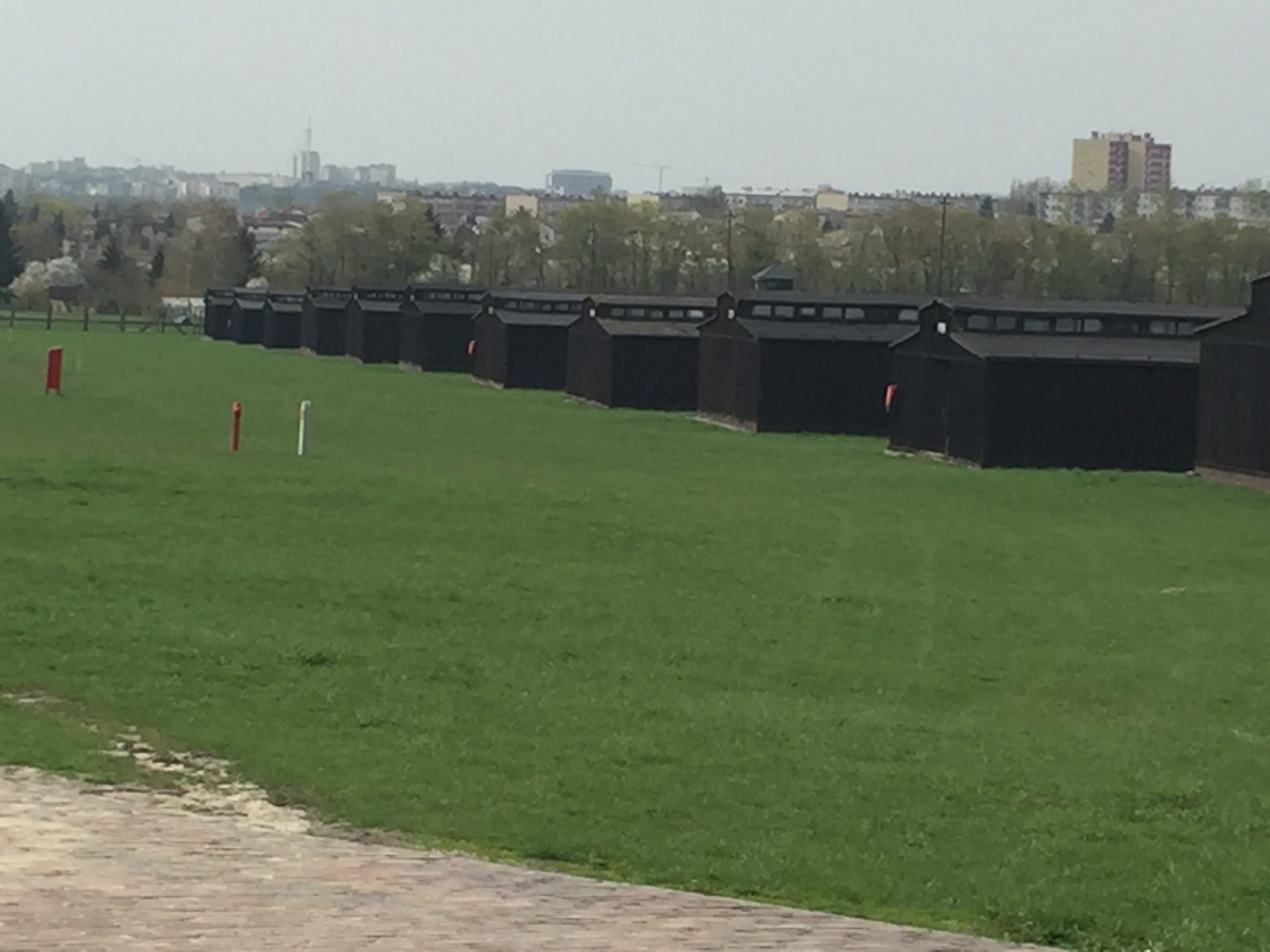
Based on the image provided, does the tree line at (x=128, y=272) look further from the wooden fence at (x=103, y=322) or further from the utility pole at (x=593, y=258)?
the utility pole at (x=593, y=258)

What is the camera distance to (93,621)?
58.2ft

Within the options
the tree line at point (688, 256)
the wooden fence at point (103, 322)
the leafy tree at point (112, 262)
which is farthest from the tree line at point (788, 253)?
the wooden fence at point (103, 322)

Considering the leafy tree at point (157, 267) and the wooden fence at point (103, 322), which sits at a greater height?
the leafy tree at point (157, 267)

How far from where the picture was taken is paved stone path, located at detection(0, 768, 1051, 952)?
873 cm

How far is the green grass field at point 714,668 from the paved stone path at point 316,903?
0.64m

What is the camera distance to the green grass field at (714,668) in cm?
1134

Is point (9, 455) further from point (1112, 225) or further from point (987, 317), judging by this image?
point (1112, 225)

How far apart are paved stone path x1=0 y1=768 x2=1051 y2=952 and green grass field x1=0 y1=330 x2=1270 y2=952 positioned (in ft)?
2.09

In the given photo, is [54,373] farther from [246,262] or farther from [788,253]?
[246,262]

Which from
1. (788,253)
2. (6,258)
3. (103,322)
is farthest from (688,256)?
(6,258)

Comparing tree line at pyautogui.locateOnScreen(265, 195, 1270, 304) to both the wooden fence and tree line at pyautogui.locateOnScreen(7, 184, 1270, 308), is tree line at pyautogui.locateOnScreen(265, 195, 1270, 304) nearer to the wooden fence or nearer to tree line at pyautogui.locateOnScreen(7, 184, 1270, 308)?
tree line at pyautogui.locateOnScreen(7, 184, 1270, 308)

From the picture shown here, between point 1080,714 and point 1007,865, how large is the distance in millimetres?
5339

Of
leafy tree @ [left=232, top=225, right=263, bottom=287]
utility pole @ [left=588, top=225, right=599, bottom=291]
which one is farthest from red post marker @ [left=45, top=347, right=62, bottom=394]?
leafy tree @ [left=232, top=225, right=263, bottom=287]

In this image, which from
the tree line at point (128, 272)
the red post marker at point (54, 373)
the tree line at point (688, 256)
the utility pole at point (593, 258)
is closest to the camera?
the red post marker at point (54, 373)
